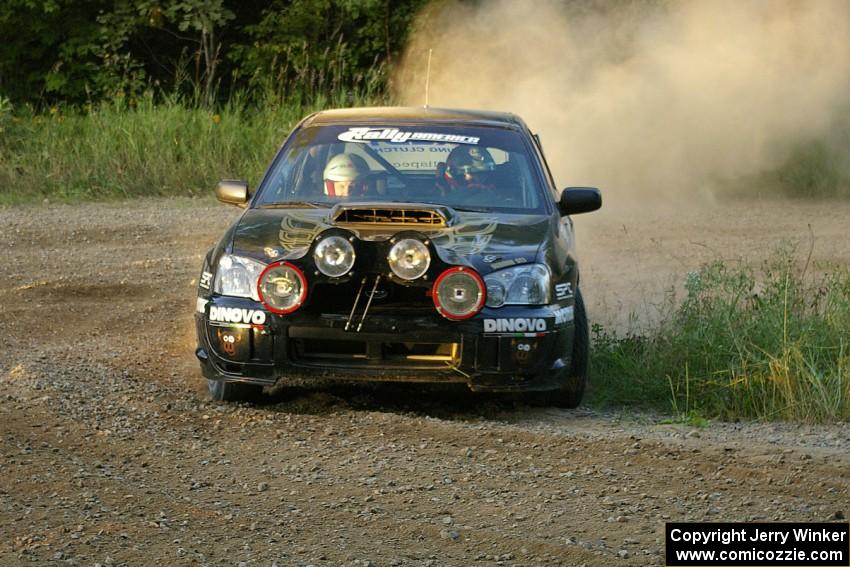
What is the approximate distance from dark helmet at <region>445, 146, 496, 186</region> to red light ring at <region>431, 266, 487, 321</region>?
1.44m

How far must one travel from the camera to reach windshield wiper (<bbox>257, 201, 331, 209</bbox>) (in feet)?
25.3

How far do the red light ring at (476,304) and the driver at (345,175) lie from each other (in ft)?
4.59

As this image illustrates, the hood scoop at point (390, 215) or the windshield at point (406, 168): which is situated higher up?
the windshield at point (406, 168)

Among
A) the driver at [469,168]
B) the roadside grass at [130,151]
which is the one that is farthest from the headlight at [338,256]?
the roadside grass at [130,151]

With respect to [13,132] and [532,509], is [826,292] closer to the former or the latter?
[532,509]

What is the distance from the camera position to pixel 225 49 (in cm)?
2334

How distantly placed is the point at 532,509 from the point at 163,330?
440 centimetres

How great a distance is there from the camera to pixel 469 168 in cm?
817

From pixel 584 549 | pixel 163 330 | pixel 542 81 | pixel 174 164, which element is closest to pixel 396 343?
pixel 584 549

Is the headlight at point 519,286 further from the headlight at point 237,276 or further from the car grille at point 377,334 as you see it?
the headlight at point 237,276

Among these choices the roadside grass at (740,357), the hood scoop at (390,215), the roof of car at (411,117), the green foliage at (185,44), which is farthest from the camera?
the green foliage at (185,44)

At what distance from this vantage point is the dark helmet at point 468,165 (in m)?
8.11

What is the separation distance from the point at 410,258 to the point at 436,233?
427mm

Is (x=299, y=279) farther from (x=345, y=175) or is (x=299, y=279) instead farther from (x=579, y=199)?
(x=579, y=199)
